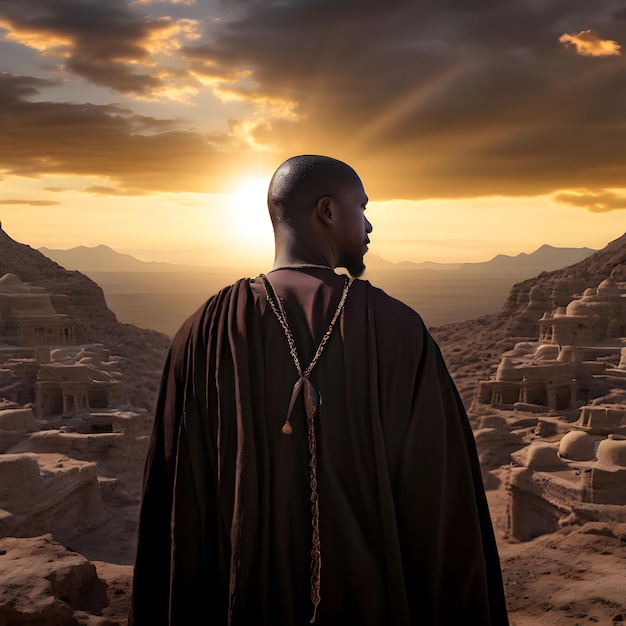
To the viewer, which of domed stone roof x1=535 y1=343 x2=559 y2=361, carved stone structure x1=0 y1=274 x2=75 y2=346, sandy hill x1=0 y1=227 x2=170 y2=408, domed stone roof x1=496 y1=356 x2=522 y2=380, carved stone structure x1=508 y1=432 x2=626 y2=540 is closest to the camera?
carved stone structure x1=508 y1=432 x2=626 y2=540

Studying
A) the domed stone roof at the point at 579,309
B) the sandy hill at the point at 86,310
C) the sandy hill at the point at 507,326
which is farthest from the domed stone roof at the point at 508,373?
the sandy hill at the point at 86,310

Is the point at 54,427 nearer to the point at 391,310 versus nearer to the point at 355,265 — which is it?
the point at 355,265

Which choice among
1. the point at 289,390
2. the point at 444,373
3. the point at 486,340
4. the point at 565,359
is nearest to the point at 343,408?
the point at 289,390

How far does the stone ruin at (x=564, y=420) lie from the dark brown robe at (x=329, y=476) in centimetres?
1056

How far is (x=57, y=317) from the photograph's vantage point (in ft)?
117

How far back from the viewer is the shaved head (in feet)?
7.55

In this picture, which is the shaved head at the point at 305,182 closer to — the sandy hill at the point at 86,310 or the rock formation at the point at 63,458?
the rock formation at the point at 63,458

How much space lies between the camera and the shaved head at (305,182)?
2.30m

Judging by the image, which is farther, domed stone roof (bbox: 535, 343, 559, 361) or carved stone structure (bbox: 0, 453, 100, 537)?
domed stone roof (bbox: 535, 343, 559, 361)

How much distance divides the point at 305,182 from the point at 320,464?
0.92 meters

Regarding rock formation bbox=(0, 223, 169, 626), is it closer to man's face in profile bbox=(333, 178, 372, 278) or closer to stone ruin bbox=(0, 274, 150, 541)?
stone ruin bbox=(0, 274, 150, 541)

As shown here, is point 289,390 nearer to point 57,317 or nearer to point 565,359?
point 565,359

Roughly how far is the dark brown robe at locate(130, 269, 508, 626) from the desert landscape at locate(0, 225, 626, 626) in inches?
148

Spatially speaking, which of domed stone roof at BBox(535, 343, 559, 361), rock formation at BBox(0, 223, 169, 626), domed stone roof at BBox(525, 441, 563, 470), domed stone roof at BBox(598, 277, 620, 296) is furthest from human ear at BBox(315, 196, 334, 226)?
domed stone roof at BBox(598, 277, 620, 296)
